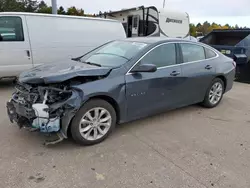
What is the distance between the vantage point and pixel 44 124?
3.05 m

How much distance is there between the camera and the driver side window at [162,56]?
383 centimetres

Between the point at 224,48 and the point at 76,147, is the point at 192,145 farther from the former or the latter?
the point at 224,48

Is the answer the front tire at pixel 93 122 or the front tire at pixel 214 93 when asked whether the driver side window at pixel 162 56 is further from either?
the front tire at pixel 214 93

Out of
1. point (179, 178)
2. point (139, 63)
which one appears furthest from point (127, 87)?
point (179, 178)

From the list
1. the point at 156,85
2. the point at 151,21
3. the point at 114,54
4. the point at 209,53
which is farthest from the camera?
the point at 151,21

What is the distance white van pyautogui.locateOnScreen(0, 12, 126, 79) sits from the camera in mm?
5949

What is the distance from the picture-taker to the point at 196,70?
177 inches

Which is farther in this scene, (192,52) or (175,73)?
(192,52)

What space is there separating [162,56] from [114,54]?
32.1 inches

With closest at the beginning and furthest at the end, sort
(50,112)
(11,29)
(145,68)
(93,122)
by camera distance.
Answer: (50,112)
(93,122)
(145,68)
(11,29)

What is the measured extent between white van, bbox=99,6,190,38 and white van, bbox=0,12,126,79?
12.3 ft

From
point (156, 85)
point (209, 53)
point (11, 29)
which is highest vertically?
point (11, 29)

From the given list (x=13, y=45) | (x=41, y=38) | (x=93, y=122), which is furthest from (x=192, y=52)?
(x=13, y=45)

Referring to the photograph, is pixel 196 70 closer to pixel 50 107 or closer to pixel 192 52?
pixel 192 52
